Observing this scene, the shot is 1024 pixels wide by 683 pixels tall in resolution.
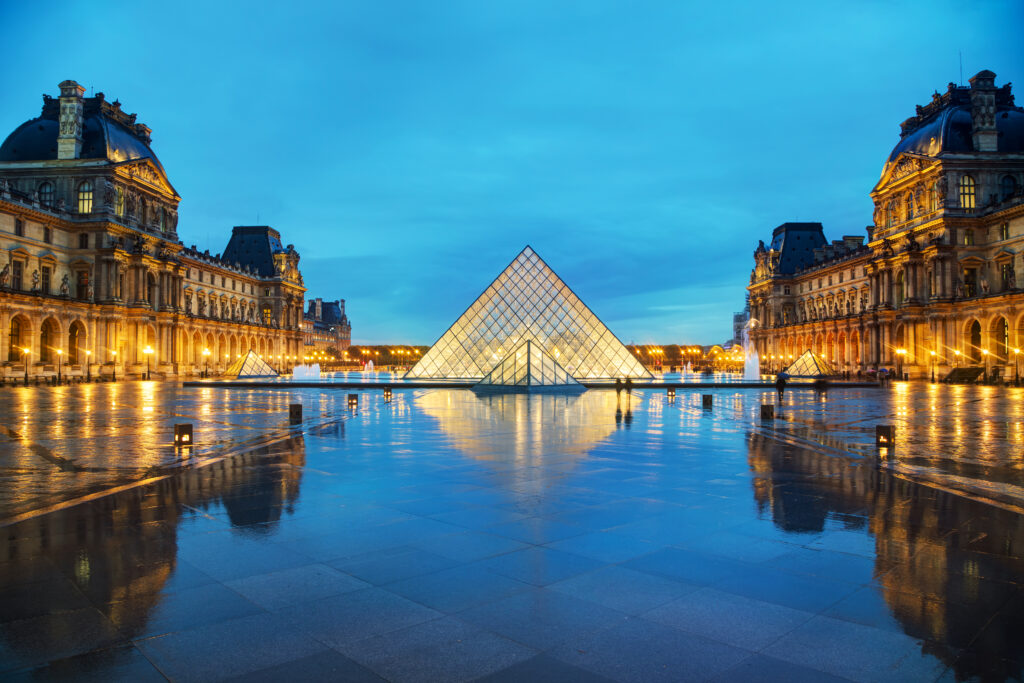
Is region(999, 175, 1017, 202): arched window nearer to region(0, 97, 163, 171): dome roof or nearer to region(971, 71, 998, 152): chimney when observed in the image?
region(971, 71, 998, 152): chimney

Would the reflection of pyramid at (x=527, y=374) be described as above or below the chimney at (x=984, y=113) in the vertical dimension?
below

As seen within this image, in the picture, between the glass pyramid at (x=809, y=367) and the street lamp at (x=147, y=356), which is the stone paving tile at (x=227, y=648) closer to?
the street lamp at (x=147, y=356)

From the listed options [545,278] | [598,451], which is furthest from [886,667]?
[545,278]

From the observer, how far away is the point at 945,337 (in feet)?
142

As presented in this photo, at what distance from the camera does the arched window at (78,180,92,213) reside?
149ft

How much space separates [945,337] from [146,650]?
5085 cm

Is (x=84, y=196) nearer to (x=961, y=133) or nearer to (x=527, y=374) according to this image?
(x=527, y=374)

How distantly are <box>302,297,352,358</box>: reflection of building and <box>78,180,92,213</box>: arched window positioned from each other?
2714 inches

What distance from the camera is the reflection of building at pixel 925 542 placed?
3119 millimetres

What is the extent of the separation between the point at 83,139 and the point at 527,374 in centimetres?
3971

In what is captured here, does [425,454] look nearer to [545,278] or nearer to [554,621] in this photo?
[554,621]

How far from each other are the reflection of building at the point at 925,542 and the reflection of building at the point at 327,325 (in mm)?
113522


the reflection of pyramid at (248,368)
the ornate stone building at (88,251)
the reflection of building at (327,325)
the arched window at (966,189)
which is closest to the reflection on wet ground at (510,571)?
the ornate stone building at (88,251)

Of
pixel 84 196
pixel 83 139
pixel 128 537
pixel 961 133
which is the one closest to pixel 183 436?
pixel 128 537
